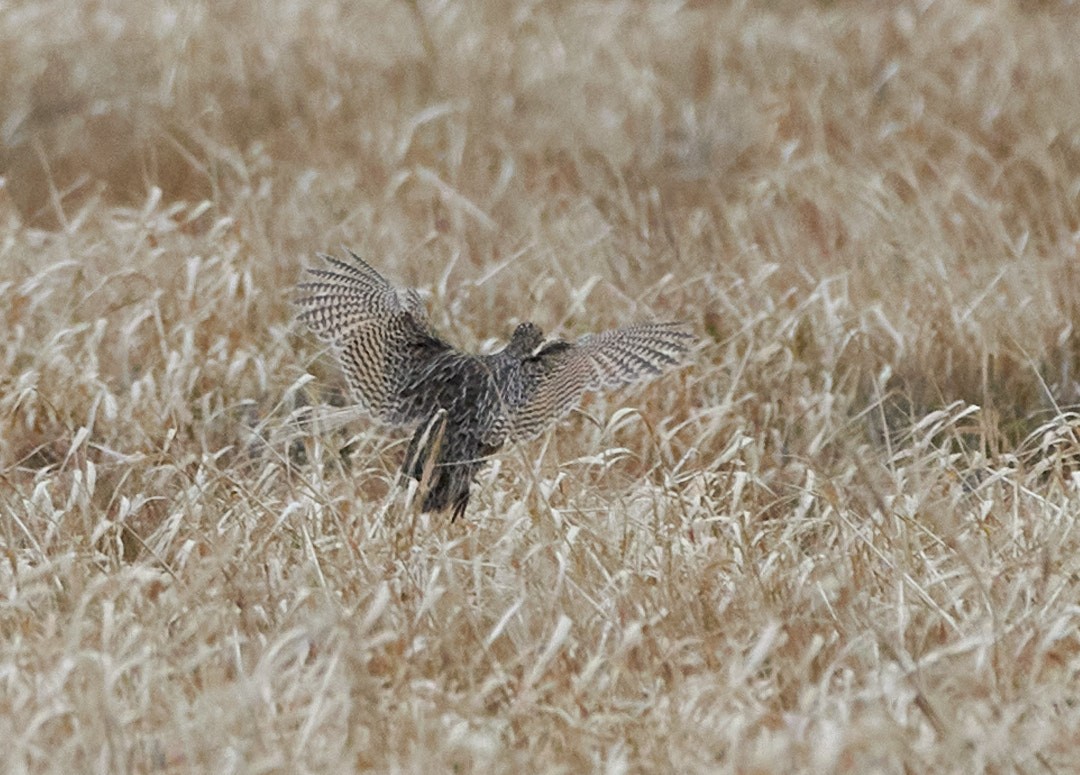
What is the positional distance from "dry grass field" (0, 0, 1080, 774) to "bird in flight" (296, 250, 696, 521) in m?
0.13

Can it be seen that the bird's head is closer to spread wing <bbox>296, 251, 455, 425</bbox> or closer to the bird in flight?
the bird in flight

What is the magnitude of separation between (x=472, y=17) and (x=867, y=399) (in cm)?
308

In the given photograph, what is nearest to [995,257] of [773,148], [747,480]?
[773,148]

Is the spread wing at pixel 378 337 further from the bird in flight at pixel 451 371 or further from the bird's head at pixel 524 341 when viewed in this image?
the bird's head at pixel 524 341

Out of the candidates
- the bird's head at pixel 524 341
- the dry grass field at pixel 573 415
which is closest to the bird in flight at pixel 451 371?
the bird's head at pixel 524 341

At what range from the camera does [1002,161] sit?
5.88 m

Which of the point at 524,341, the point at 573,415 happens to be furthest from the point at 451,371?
the point at 573,415

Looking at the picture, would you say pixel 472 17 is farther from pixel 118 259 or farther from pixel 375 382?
pixel 375 382

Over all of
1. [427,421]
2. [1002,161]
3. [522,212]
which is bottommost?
[1002,161]

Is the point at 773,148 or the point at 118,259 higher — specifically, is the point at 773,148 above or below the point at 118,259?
below

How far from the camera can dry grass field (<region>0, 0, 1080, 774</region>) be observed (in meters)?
2.95

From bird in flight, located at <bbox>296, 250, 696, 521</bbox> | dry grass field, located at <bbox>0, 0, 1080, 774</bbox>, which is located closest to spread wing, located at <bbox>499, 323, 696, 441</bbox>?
bird in flight, located at <bbox>296, 250, 696, 521</bbox>

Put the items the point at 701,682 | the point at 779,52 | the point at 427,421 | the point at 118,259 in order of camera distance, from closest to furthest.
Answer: the point at 701,682, the point at 427,421, the point at 118,259, the point at 779,52

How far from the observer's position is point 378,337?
12.8ft
